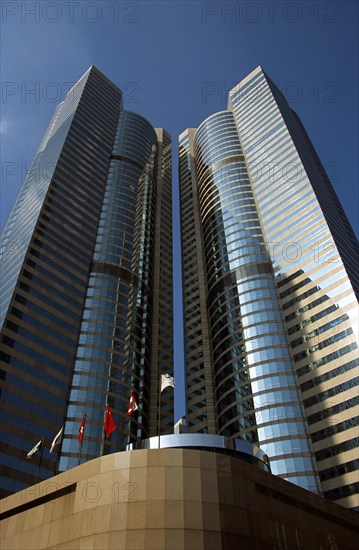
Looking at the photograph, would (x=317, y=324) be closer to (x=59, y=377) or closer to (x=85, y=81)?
(x=59, y=377)

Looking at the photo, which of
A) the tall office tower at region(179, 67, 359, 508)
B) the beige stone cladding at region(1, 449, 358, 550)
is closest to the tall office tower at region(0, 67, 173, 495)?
the tall office tower at region(179, 67, 359, 508)

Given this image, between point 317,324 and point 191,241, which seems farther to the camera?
point 191,241

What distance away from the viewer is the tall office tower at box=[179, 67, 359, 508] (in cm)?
7162

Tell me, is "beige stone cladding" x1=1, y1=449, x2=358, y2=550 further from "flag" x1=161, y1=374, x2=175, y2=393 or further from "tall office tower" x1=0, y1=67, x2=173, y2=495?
"tall office tower" x1=0, y1=67, x2=173, y2=495

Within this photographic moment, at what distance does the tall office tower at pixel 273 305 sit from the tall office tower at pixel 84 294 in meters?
11.9

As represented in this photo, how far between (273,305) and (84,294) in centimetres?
3848

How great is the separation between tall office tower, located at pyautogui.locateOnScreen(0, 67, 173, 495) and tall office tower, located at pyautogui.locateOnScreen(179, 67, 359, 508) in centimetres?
1190

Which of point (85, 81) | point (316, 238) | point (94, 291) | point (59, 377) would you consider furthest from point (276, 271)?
point (85, 81)

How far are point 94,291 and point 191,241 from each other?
46044 millimetres

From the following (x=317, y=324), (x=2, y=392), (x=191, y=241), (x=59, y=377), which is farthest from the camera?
(x=191, y=241)

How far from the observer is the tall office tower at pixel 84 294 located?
69.7 metres

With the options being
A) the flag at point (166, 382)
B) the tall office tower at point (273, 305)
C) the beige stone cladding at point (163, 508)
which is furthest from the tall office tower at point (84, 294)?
the flag at point (166, 382)

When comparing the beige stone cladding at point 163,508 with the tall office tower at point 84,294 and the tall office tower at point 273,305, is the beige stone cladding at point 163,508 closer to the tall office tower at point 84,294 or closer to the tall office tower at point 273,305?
the tall office tower at point 84,294

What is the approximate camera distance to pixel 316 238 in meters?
91.4
